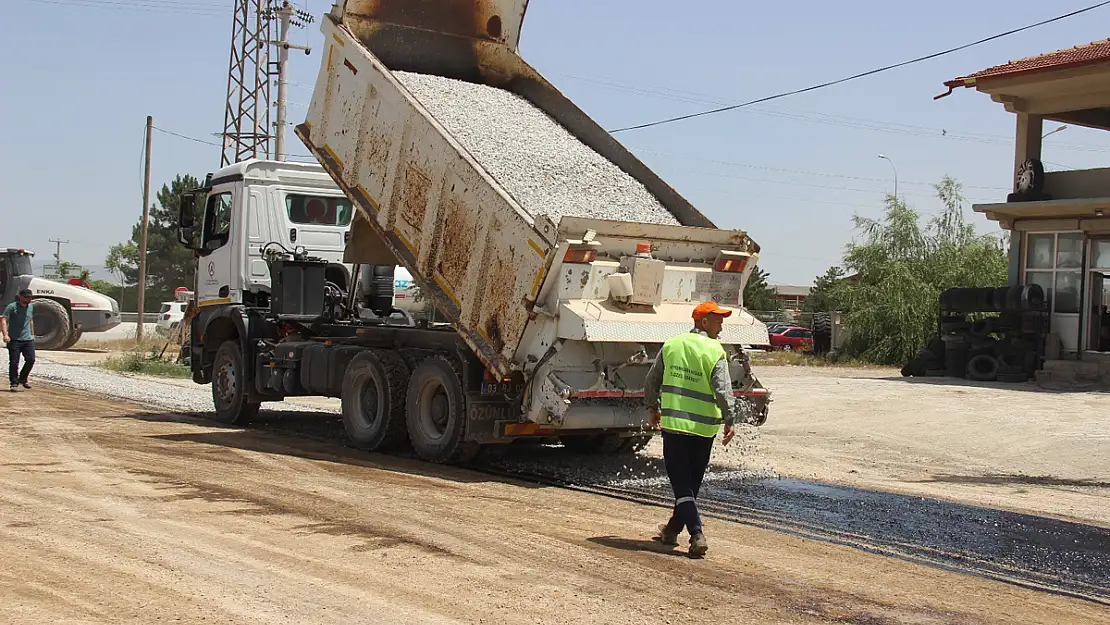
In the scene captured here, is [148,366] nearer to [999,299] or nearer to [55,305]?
[55,305]

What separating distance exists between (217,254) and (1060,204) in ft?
50.4

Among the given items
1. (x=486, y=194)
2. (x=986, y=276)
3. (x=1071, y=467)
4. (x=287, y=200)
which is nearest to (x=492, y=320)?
(x=486, y=194)

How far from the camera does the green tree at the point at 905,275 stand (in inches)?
1214

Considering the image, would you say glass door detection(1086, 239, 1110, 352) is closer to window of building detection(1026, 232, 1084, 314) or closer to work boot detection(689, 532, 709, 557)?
window of building detection(1026, 232, 1084, 314)

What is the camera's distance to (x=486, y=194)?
10.2 metres

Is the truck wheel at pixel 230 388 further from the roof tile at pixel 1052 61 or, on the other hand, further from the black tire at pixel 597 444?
the roof tile at pixel 1052 61

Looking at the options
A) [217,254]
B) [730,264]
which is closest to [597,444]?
[730,264]

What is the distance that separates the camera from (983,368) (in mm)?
21938

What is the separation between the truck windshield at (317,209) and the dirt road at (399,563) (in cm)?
536

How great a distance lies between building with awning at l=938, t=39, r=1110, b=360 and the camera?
2184 centimetres

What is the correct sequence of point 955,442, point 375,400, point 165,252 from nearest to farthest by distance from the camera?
point 375,400 < point 955,442 < point 165,252

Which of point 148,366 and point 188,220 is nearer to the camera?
point 188,220

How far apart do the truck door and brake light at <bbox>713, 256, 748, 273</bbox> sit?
6606mm

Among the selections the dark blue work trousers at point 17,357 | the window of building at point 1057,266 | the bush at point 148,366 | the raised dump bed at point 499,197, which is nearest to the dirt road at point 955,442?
the raised dump bed at point 499,197
